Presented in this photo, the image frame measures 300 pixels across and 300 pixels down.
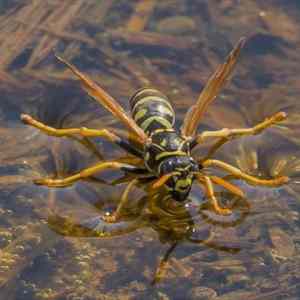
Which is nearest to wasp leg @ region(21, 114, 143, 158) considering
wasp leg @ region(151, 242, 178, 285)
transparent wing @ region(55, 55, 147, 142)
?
transparent wing @ region(55, 55, 147, 142)

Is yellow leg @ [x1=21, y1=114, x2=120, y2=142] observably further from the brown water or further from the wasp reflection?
the wasp reflection

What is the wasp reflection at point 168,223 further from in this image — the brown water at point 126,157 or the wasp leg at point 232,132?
the wasp leg at point 232,132

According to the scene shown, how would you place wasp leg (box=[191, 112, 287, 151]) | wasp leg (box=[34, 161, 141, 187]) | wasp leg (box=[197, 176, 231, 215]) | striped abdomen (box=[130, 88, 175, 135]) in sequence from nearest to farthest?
wasp leg (box=[197, 176, 231, 215])
wasp leg (box=[34, 161, 141, 187])
wasp leg (box=[191, 112, 287, 151])
striped abdomen (box=[130, 88, 175, 135])

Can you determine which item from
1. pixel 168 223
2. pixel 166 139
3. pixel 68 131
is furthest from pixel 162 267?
pixel 68 131

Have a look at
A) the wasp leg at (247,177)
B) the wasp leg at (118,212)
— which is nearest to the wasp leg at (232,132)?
the wasp leg at (247,177)

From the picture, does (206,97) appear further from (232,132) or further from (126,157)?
(126,157)

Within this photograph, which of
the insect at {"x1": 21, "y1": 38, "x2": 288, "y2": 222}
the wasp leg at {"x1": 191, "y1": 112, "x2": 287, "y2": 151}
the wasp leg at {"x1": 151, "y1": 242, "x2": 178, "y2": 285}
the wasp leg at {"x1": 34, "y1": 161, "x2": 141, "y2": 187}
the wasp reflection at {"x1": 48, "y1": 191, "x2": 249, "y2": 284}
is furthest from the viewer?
the wasp leg at {"x1": 191, "y1": 112, "x2": 287, "y2": 151}

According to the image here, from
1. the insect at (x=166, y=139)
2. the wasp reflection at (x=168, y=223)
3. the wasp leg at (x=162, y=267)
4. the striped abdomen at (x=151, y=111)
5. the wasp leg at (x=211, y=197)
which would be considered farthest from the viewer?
the striped abdomen at (x=151, y=111)
